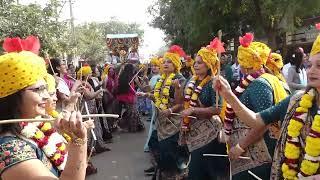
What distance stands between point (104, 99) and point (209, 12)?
23.0 ft

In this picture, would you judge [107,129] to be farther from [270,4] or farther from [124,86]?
[270,4]

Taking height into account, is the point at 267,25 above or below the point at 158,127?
above

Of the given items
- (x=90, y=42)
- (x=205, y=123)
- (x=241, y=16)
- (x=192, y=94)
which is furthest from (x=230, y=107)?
(x=90, y=42)

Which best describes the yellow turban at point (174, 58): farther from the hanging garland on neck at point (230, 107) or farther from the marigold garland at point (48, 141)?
the marigold garland at point (48, 141)

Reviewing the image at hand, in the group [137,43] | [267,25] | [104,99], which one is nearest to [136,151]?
[104,99]

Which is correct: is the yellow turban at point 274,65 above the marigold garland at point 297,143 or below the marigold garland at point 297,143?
above

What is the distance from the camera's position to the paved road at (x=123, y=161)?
24.8ft

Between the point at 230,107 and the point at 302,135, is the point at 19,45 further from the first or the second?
the point at 230,107

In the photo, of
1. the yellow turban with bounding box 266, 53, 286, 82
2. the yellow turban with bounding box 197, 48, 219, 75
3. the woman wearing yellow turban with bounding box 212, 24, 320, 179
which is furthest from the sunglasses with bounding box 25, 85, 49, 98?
the yellow turban with bounding box 197, 48, 219, 75

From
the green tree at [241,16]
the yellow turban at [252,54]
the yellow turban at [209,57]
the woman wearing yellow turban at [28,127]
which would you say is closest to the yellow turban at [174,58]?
the yellow turban at [209,57]

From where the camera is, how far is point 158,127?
22.2 feet

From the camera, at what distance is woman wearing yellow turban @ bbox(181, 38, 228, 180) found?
5.04 m

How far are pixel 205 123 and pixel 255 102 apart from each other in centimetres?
140

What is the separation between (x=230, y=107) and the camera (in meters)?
4.18
